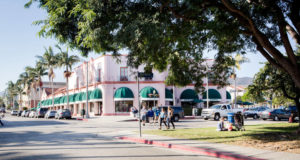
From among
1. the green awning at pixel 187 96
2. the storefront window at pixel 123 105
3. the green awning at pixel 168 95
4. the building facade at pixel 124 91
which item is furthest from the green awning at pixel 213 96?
the storefront window at pixel 123 105

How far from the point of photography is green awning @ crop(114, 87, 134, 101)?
135ft

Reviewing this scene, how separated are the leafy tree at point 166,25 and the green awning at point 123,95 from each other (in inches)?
1048

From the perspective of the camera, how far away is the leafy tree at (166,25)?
9.91 metres

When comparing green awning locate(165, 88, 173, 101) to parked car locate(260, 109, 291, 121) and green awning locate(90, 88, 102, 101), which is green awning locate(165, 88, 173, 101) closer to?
green awning locate(90, 88, 102, 101)

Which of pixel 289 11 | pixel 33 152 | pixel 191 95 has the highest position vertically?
pixel 289 11

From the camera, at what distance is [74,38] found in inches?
461

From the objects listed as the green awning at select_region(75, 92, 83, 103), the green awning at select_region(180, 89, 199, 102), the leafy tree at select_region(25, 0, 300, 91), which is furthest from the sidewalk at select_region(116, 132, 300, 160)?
the green awning at select_region(75, 92, 83, 103)

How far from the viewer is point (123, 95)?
4103 centimetres

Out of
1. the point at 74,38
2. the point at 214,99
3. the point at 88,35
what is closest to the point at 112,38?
the point at 88,35

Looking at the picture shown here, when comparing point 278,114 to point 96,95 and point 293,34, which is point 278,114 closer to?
point 293,34

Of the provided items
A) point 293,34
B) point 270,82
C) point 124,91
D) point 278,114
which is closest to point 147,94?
point 124,91

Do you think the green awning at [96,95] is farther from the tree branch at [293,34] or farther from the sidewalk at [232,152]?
the tree branch at [293,34]

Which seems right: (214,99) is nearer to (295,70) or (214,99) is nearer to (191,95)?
(191,95)

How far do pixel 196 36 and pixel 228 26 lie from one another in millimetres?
1795
